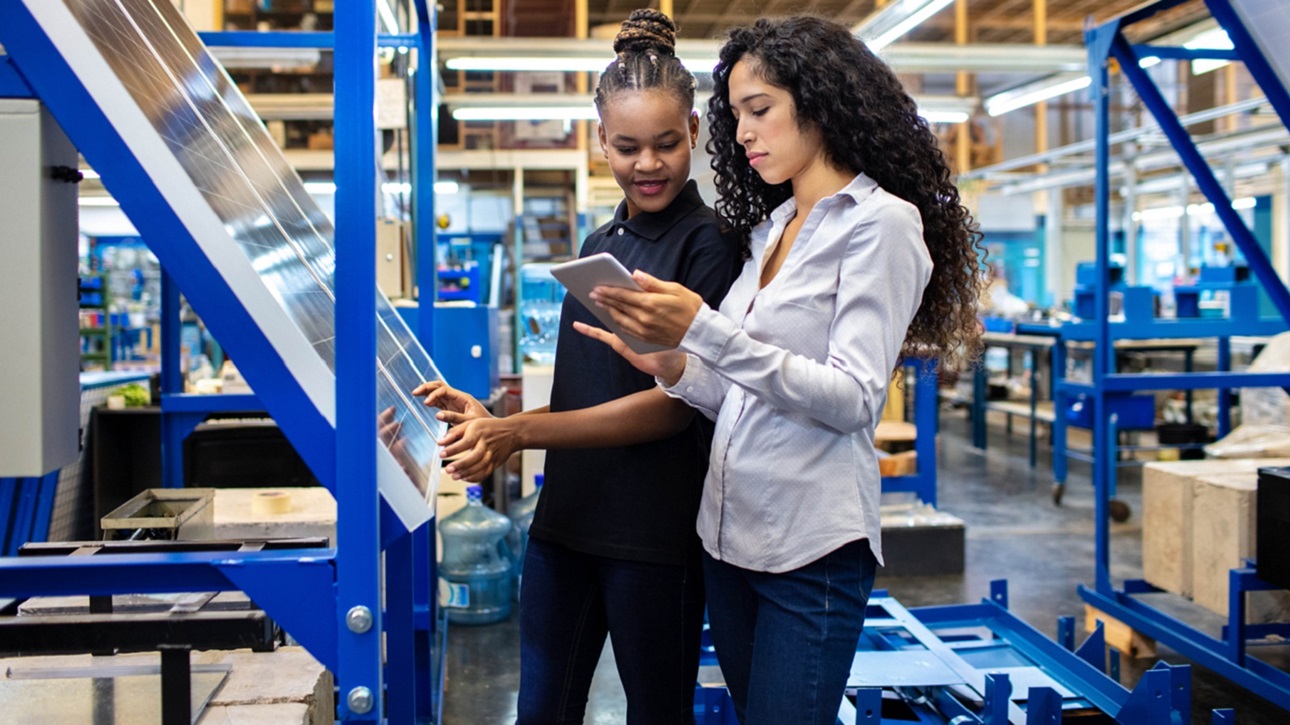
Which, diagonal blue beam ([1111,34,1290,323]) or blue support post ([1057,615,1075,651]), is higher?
diagonal blue beam ([1111,34,1290,323])

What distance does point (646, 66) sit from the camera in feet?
4.71

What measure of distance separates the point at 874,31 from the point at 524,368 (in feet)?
9.33

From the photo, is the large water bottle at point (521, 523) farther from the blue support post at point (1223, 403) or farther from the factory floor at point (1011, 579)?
the blue support post at point (1223, 403)

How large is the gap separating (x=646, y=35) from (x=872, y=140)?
0.40 meters

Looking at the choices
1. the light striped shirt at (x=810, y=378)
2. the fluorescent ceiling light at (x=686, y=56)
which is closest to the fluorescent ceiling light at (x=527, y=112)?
the fluorescent ceiling light at (x=686, y=56)

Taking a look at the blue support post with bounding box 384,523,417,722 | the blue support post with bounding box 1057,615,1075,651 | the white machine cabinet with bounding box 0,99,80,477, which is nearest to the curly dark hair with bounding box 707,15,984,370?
the blue support post with bounding box 384,523,417,722

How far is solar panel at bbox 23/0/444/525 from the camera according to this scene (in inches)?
39.7

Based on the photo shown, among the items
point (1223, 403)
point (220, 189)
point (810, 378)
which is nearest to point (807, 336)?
point (810, 378)

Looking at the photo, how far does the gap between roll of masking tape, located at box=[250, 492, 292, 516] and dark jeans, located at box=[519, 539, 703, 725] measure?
1.19 m

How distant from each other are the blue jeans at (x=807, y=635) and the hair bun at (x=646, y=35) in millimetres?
762

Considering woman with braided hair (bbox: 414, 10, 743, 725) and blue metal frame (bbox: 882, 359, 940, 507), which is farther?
blue metal frame (bbox: 882, 359, 940, 507)

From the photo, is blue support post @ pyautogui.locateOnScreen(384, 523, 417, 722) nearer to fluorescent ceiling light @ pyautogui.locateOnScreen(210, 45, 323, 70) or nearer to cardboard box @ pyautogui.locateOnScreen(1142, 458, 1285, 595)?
cardboard box @ pyautogui.locateOnScreen(1142, 458, 1285, 595)

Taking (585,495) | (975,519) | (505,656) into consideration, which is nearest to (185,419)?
(505,656)

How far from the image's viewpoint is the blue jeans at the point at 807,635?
1.25m
